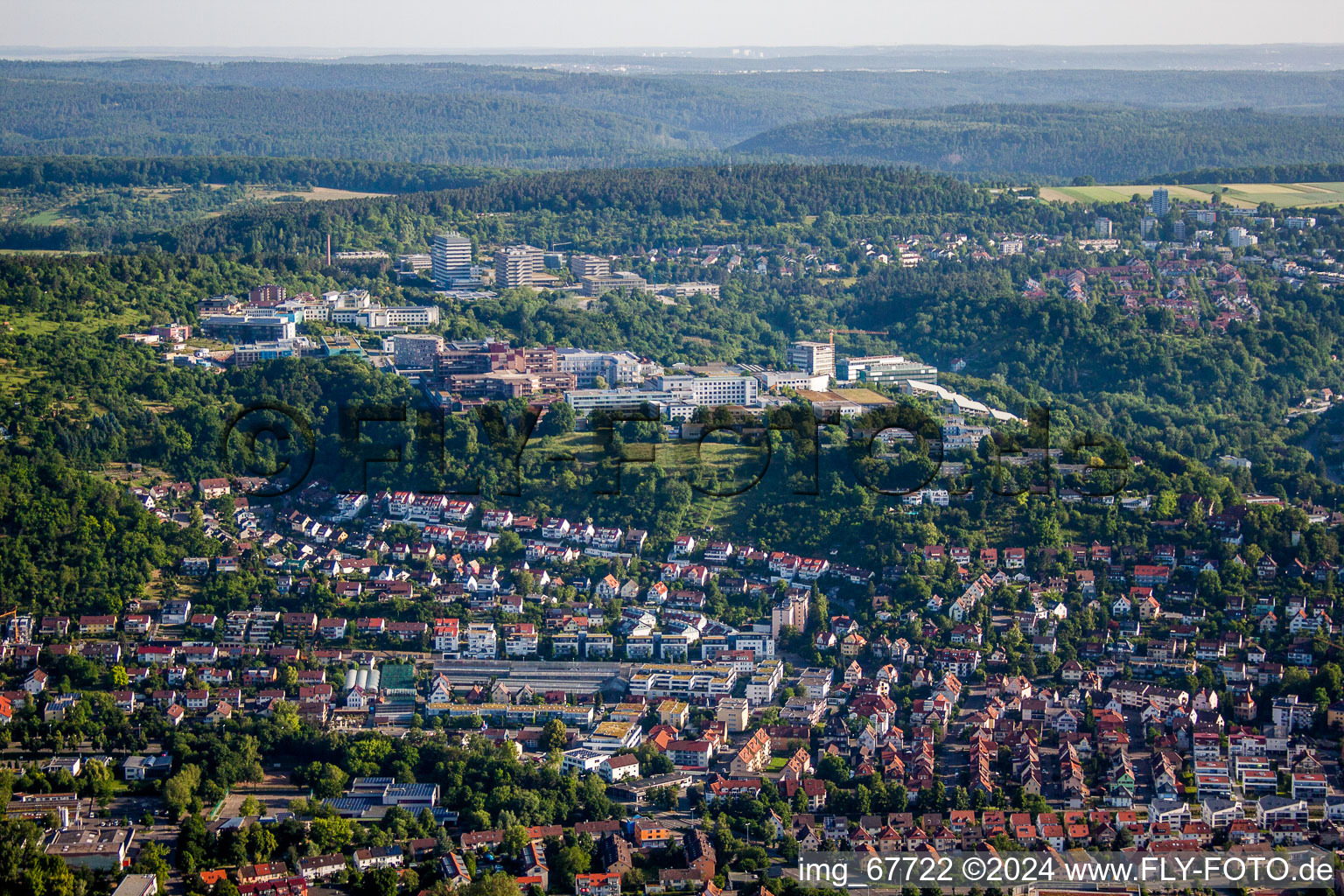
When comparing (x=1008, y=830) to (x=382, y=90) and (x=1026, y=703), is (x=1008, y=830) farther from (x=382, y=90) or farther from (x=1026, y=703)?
(x=382, y=90)

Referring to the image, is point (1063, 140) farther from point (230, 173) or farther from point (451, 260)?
point (451, 260)

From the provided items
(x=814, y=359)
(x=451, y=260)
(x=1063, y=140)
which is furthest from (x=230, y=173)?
(x=814, y=359)

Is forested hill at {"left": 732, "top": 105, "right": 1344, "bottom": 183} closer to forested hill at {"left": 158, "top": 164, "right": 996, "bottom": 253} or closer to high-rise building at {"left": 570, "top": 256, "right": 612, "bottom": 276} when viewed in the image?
forested hill at {"left": 158, "top": 164, "right": 996, "bottom": 253}

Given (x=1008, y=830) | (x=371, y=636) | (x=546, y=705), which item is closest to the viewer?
(x=1008, y=830)

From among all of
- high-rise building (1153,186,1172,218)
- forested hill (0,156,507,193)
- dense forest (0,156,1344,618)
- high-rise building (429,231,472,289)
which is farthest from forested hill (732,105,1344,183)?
high-rise building (429,231,472,289)

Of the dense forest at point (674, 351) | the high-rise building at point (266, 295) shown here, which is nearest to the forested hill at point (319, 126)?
the dense forest at point (674, 351)

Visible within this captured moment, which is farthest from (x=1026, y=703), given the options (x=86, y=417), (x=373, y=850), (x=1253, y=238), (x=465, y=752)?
(x=1253, y=238)

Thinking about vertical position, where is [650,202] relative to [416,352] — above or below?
above
